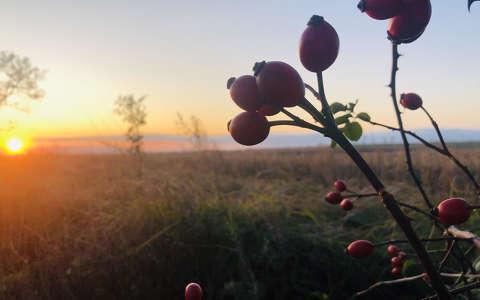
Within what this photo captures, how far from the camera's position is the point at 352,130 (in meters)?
1.12

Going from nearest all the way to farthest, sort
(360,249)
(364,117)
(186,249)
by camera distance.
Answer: (360,249), (364,117), (186,249)

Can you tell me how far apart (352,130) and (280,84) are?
64 centimetres

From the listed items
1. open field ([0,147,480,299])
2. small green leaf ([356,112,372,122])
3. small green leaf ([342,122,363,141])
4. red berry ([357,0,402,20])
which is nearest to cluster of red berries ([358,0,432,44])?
red berry ([357,0,402,20])

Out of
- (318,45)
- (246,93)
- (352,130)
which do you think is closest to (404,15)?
(318,45)

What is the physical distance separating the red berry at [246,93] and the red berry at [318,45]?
0.07 metres

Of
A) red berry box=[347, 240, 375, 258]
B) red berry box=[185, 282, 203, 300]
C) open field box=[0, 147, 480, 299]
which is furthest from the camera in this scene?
open field box=[0, 147, 480, 299]

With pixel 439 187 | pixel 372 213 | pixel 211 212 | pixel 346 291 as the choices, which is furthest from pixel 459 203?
pixel 439 187

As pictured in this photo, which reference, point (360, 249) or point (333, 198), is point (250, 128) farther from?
point (333, 198)

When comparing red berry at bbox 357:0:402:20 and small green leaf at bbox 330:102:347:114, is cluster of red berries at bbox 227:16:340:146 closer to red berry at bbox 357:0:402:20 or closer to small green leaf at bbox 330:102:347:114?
red berry at bbox 357:0:402:20

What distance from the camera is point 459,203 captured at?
63 cm

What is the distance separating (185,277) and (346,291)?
1.12m

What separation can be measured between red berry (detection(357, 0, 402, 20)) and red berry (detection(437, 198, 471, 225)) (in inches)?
10.0

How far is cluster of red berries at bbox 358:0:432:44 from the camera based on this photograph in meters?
0.59

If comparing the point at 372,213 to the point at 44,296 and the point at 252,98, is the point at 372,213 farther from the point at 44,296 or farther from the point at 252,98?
the point at 252,98
